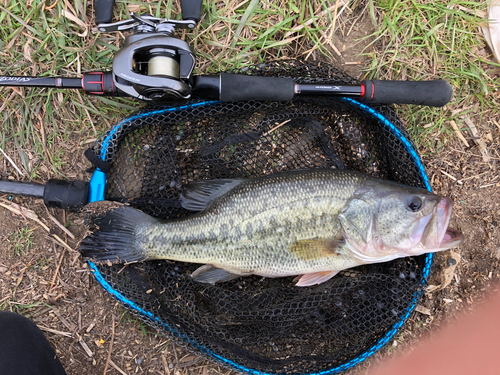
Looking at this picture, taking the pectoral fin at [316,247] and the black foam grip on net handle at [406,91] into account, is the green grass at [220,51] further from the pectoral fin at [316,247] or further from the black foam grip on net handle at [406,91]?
the pectoral fin at [316,247]

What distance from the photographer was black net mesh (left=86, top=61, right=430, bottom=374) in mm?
2441

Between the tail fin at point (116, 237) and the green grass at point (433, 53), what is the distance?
225 cm

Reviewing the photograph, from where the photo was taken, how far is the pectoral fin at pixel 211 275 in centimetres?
243

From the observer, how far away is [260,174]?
2.63 m

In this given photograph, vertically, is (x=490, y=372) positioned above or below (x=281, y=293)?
below

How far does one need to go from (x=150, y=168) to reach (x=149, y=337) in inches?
56.3

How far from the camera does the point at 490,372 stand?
2432 mm

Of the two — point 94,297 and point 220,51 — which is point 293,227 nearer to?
point 220,51

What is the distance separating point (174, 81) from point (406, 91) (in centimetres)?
161

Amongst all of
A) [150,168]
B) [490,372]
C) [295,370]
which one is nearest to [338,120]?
[150,168]

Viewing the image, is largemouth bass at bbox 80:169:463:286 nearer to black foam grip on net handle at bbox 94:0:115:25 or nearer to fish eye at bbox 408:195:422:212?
fish eye at bbox 408:195:422:212

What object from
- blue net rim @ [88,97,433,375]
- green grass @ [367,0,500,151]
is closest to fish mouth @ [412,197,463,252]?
blue net rim @ [88,97,433,375]

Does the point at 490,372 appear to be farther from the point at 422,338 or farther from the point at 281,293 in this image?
the point at 281,293

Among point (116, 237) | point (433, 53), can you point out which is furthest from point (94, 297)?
point (433, 53)
